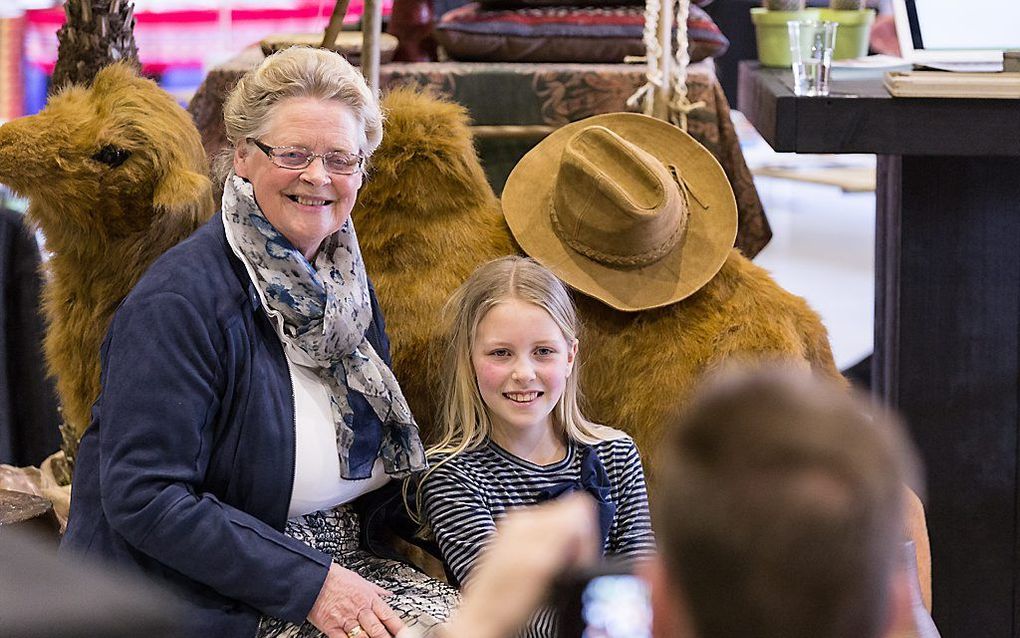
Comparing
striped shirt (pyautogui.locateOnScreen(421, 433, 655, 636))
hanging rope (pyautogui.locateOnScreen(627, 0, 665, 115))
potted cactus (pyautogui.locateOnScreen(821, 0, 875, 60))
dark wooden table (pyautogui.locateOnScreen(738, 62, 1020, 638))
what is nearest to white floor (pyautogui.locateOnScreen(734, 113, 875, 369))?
potted cactus (pyautogui.locateOnScreen(821, 0, 875, 60))

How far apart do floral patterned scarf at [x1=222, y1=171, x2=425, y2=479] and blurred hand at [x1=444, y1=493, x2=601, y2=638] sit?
4.10 ft

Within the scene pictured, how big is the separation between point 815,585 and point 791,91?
1962 mm

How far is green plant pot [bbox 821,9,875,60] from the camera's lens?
3.46 m

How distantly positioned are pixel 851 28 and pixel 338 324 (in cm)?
198

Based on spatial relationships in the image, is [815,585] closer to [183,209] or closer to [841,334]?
[183,209]

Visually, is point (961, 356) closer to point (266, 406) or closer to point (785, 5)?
point (785, 5)

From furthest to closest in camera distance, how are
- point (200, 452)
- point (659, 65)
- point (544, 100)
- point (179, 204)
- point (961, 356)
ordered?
point (544, 100) → point (659, 65) → point (961, 356) → point (179, 204) → point (200, 452)

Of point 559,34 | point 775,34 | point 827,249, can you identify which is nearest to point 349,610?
point 559,34

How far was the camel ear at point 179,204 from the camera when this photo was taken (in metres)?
2.41

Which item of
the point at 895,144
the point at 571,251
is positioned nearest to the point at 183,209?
the point at 571,251

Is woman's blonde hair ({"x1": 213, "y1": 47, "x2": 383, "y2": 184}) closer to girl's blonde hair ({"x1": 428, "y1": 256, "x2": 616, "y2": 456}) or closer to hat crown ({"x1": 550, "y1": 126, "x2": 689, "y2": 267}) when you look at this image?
girl's blonde hair ({"x1": 428, "y1": 256, "x2": 616, "y2": 456})

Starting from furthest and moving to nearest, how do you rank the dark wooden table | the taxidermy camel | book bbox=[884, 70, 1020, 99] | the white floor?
the white floor < the dark wooden table < the taxidermy camel < book bbox=[884, 70, 1020, 99]

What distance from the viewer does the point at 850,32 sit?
348 centimetres

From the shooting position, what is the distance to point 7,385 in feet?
10.5
